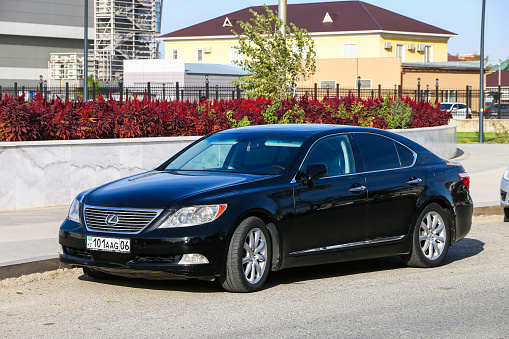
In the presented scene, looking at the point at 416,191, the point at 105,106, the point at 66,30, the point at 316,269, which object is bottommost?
the point at 316,269

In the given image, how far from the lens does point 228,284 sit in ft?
25.1

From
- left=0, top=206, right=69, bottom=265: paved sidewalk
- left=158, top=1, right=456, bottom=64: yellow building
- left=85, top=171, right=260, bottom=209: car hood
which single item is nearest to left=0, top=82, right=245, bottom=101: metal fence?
left=0, top=206, right=69, bottom=265: paved sidewalk

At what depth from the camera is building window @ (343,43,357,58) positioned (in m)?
79.0

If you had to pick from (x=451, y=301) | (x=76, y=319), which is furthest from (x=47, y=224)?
(x=451, y=301)

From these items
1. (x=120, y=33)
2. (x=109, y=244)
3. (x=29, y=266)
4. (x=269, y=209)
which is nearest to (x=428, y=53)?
(x=120, y=33)

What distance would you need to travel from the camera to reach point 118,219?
7543 mm

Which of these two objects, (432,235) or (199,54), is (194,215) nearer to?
(432,235)

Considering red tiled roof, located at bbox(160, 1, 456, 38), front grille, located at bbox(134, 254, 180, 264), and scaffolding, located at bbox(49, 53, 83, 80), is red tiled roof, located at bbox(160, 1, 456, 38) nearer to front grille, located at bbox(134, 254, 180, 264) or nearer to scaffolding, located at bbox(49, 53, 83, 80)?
scaffolding, located at bbox(49, 53, 83, 80)

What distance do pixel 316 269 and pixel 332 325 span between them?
110 inches

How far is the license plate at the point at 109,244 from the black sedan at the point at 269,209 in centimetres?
1

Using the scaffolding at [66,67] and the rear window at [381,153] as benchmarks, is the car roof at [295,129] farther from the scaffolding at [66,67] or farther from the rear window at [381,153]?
the scaffolding at [66,67]

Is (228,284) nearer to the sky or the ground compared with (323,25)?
nearer to the ground

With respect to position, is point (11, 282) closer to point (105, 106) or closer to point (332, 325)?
point (332, 325)

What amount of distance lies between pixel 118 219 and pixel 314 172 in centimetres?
192
